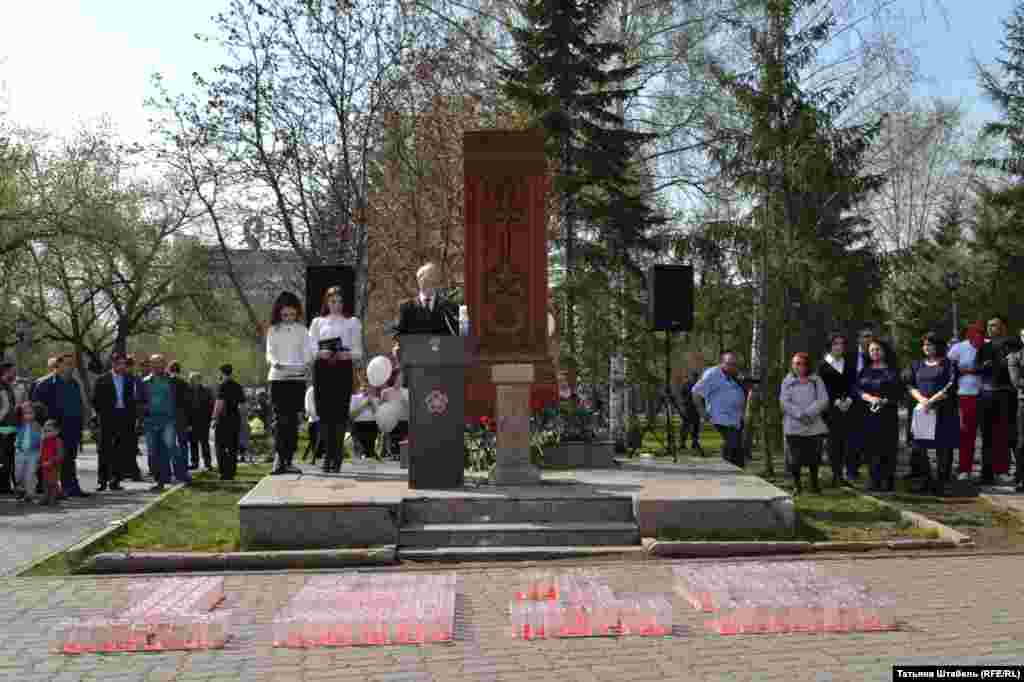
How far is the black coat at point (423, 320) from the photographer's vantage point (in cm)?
1277

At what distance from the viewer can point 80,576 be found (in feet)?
32.5

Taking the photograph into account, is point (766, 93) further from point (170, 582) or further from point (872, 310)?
point (872, 310)

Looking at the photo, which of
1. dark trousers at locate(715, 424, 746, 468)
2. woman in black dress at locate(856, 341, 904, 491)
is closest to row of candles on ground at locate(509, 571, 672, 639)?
woman in black dress at locate(856, 341, 904, 491)

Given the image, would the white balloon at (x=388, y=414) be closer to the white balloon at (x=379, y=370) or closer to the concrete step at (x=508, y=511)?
the white balloon at (x=379, y=370)

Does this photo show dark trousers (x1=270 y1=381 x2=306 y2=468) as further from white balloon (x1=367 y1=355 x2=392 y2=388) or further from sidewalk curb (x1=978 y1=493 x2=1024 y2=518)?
sidewalk curb (x1=978 y1=493 x2=1024 y2=518)

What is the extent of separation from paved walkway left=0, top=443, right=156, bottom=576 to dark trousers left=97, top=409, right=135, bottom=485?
0.31 metres

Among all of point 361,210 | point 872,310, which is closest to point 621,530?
point 361,210

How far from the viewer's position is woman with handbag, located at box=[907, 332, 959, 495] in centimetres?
1478

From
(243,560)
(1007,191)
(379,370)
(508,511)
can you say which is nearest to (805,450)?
(508,511)

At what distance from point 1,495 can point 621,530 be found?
32.9ft

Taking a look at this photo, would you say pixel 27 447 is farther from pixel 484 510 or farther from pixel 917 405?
pixel 917 405

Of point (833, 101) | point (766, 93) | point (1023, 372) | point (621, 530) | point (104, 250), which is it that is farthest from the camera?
point (104, 250)

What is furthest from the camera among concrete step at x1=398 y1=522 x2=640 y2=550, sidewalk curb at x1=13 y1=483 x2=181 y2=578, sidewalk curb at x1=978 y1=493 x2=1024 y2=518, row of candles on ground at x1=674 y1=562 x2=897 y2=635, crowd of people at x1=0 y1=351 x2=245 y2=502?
crowd of people at x1=0 y1=351 x2=245 y2=502

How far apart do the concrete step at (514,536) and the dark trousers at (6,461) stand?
8.20 m
